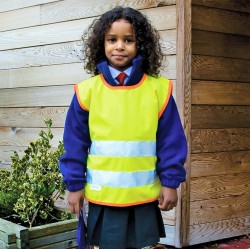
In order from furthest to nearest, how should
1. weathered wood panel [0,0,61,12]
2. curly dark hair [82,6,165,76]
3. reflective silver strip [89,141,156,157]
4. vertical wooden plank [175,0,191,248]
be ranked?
1. weathered wood panel [0,0,61,12]
2. vertical wooden plank [175,0,191,248]
3. curly dark hair [82,6,165,76]
4. reflective silver strip [89,141,156,157]

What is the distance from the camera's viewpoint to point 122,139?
2252mm

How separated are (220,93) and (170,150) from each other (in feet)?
6.36

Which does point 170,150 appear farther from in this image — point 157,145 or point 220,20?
point 220,20

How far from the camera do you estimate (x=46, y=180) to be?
2.73 meters

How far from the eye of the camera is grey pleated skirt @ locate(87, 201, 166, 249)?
2281mm

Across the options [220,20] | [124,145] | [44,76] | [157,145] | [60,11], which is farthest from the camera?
[44,76]

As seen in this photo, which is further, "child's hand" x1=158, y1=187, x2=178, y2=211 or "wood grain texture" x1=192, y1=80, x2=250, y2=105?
"wood grain texture" x1=192, y1=80, x2=250, y2=105

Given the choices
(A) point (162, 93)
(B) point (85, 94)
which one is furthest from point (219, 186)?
(B) point (85, 94)

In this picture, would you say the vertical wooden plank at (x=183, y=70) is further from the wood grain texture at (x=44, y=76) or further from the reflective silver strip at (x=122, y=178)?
the reflective silver strip at (x=122, y=178)

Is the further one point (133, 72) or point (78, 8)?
point (78, 8)

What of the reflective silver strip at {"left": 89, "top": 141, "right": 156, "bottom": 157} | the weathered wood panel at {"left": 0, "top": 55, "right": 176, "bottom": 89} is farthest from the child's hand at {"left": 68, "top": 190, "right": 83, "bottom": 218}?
the weathered wood panel at {"left": 0, "top": 55, "right": 176, "bottom": 89}

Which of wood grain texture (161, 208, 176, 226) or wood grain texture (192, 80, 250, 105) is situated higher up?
wood grain texture (192, 80, 250, 105)

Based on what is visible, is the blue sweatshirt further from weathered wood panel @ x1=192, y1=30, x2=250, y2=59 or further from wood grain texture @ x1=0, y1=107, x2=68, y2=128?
wood grain texture @ x1=0, y1=107, x2=68, y2=128

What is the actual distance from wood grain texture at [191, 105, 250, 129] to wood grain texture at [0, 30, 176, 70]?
101 cm
